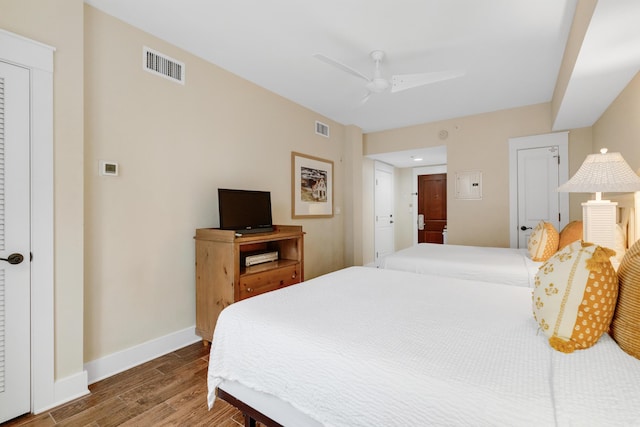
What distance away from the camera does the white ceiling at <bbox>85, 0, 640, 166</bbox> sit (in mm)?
2062

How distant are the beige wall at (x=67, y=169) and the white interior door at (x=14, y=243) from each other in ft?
0.45

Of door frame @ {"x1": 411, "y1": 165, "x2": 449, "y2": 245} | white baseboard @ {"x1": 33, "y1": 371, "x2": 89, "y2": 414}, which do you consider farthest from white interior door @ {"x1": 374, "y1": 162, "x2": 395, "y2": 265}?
white baseboard @ {"x1": 33, "y1": 371, "x2": 89, "y2": 414}

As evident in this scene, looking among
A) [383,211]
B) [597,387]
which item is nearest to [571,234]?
[597,387]

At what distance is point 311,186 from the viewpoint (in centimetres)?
426

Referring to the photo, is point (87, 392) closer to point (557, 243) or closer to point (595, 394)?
point (595, 394)

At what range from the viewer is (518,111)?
405 centimetres

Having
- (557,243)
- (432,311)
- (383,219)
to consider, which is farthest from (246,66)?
(383,219)

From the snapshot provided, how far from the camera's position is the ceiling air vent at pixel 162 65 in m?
2.45

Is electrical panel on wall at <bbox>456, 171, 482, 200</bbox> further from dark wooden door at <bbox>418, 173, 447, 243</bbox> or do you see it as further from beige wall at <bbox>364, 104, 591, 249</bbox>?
dark wooden door at <bbox>418, 173, 447, 243</bbox>

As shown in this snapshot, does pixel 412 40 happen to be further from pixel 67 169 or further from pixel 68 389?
pixel 68 389

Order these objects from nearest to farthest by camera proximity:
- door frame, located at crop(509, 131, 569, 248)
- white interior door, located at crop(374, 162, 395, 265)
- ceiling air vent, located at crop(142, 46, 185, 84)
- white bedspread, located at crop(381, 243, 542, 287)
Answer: ceiling air vent, located at crop(142, 46, 185, 84) < white bedspread, located at crop(381, 243, 542, 287) < door frame, located at crop(509, 131, 569, 248) < white interior door, located at crop(374, 162, 395, 265)

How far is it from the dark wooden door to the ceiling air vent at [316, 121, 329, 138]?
313cm

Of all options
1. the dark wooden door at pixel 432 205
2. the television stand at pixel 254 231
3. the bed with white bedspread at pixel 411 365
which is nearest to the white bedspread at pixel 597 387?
the bed with white bedspread at pixel 411 365

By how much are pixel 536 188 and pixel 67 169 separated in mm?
4927
